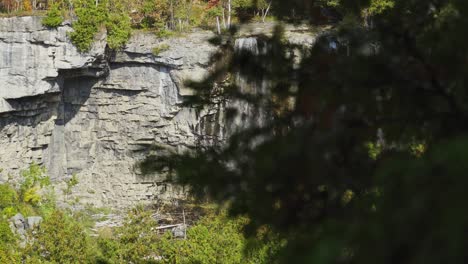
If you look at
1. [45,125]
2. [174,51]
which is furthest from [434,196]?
[45,125]

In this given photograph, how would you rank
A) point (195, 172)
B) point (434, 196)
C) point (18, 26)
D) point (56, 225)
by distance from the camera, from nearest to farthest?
point (434, 196) → point (195, 172) → point (56, 225) → point (18, 26)

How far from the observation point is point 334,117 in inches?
76.2

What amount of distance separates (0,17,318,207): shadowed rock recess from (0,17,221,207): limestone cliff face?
0.06 feet

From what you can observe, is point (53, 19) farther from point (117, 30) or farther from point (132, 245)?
point (132, 245)

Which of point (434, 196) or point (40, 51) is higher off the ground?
point (434, 196)

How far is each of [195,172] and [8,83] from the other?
35.1 ft

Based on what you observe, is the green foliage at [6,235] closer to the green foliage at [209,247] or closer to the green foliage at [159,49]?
the green foliage at [209,247]

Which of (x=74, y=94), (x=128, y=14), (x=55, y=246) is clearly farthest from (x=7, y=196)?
(x=128, y=14)

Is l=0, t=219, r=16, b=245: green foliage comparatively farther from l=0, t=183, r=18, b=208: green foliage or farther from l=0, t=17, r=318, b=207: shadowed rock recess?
l=0, t=17, r=318, b=207: shadowed rock recess

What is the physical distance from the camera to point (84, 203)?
44.2 ft

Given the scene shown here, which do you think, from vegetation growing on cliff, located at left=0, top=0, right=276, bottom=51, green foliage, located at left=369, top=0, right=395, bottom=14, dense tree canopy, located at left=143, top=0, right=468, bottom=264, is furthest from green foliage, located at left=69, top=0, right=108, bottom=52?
dense tree canopy, located at left=143, top=0, right=468, bottom=264

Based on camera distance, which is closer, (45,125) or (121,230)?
(121,230)

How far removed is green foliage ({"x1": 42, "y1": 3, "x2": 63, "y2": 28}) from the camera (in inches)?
472

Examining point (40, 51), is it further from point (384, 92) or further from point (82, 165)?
point (384, 92)
